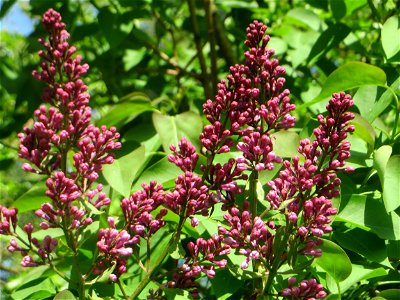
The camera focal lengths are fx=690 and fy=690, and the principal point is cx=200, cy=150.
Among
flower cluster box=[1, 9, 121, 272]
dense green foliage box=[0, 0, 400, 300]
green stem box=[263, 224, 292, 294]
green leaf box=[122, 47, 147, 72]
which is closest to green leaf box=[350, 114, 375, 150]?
dense green foliage box=[0, 0, 400, 300]

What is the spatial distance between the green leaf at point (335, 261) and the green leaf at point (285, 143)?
0.21m

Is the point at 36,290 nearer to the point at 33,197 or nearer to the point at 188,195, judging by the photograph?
the point at 33,197

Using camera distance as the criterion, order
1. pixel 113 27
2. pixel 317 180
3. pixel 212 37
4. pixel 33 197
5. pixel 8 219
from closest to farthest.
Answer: pixel 317 180, pixel 8 219, pixel 33 197, pixel 113 27, pixel 212 37

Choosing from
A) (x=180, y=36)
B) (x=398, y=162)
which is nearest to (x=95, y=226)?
(x=398, y=162)

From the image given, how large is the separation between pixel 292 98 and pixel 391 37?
1.77ft

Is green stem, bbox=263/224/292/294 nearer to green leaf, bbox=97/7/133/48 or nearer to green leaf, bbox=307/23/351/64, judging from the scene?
green leaf, bbox=307/23/351/64

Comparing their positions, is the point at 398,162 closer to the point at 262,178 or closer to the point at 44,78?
the point at 262,178

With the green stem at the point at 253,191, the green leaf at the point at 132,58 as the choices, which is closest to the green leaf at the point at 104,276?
the green stem at the point at 253,191

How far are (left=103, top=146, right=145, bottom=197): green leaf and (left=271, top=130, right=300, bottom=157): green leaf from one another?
282 mm

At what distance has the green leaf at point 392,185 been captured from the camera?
1169 millimetres

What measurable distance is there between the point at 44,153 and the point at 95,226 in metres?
0.27

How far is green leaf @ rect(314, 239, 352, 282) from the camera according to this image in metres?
1.08

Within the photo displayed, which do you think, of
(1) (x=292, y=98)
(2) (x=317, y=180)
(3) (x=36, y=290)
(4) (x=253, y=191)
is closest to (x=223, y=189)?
(4) (x=253, y=191)

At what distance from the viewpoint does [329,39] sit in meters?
1.83
